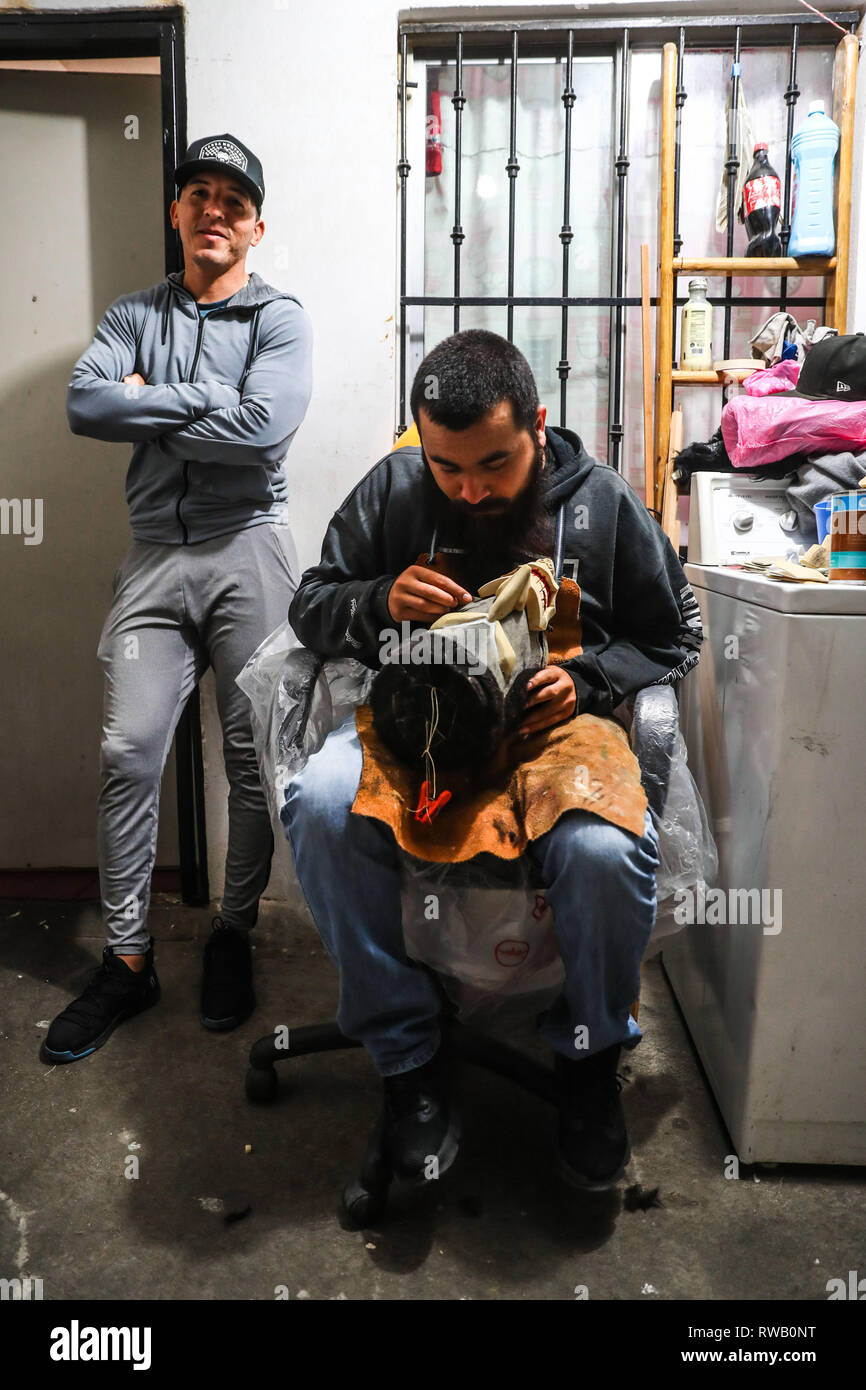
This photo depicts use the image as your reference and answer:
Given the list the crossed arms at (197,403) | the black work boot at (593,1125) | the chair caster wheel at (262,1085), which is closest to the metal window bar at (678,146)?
the crossed arms at (197,403)

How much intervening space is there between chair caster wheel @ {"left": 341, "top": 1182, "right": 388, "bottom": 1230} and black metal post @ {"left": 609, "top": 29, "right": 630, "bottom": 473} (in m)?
1.61

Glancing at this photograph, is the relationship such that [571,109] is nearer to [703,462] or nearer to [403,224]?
[403,224]

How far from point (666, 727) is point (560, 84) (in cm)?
169

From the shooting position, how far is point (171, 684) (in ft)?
5.64

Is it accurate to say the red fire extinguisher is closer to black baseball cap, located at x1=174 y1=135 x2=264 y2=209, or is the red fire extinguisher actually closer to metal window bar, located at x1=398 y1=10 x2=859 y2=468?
metal window bar, located at x1=398 y1=10 x2=859 y2=468

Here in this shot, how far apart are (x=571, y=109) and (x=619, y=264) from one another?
0.34 metres

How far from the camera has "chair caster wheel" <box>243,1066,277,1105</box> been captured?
4.67ft

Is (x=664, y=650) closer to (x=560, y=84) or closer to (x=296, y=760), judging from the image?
(x=296, y=760)

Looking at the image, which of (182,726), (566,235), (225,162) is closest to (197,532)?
(182,726)

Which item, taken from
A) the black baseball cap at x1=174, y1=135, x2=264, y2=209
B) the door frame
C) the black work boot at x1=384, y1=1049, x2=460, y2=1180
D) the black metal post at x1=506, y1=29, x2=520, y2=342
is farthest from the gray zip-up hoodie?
the black work boot at x1=384, y1=1049, x2=460, y2=1180

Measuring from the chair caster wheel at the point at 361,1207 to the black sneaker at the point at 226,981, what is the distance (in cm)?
54

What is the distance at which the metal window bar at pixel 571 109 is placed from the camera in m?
1.95
